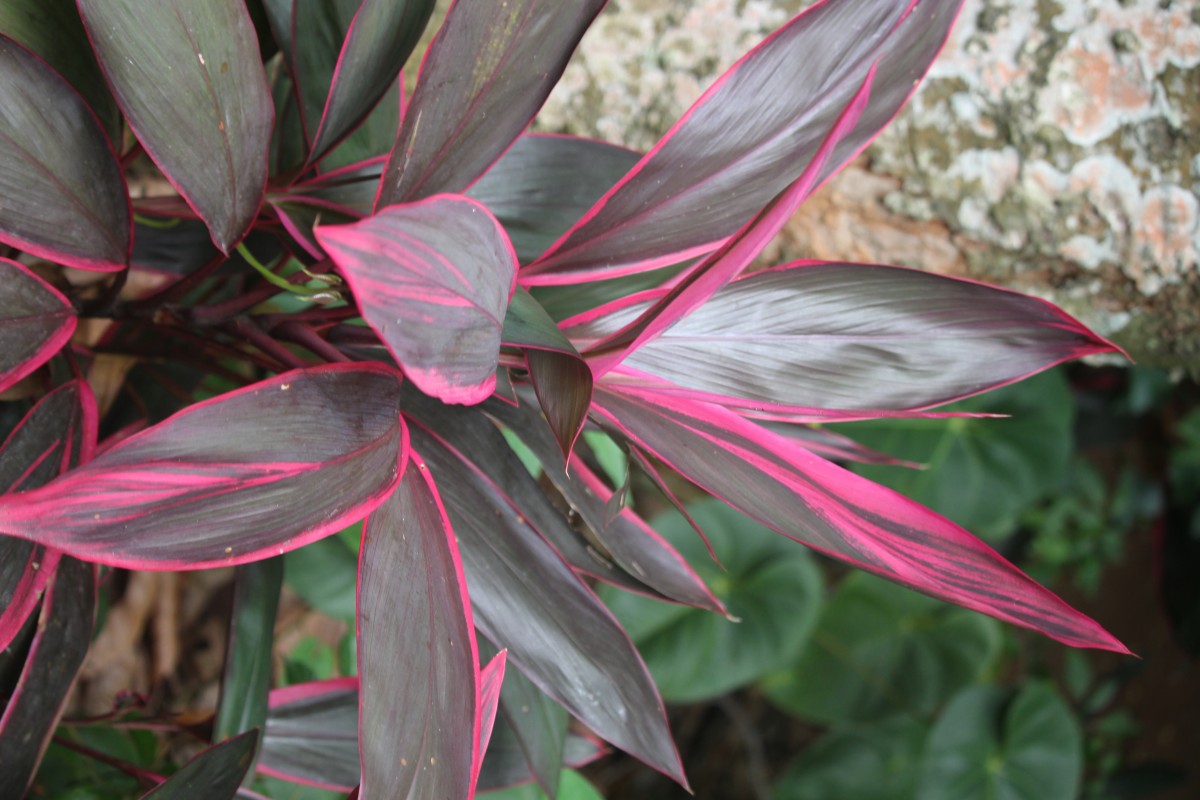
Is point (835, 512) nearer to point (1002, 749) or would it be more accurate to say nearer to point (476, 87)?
point (476, 87)

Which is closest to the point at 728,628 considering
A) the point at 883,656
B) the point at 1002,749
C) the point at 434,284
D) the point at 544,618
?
the point at 883,656

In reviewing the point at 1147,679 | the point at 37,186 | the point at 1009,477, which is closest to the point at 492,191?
the point at 37,186

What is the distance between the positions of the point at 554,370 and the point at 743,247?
0.32 ft

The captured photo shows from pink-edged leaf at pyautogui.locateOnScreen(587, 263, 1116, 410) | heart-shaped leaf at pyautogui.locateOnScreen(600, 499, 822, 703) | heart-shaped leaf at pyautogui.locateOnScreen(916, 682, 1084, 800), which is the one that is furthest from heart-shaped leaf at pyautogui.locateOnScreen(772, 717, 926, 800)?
pink-edged leaf at pyautogui.locateOnScreen(587, 263, 1116, 410)

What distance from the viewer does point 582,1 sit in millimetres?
417

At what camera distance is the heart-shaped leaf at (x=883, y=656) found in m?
1.56

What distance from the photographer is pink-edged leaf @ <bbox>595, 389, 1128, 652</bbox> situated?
0.37 metres

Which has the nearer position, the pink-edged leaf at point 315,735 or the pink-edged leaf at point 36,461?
the pink-edged leaf at point 36,461

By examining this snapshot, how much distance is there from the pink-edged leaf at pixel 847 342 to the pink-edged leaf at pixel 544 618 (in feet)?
0.36

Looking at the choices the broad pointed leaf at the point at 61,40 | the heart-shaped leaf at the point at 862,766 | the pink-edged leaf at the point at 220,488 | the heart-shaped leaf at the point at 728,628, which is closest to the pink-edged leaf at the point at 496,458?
the pink-edged leaf at the point at 220,488

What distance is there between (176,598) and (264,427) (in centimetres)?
84

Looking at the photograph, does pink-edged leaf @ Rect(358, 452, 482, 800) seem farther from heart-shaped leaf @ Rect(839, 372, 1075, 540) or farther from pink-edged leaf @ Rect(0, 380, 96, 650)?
heart-shaped leaf @ Rect(839, 372, 1075, 540)

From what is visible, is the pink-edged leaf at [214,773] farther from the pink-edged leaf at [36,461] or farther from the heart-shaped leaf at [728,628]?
the heart-shaped leaf at [728,628]

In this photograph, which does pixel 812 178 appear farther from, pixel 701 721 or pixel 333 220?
pixel 701 721
